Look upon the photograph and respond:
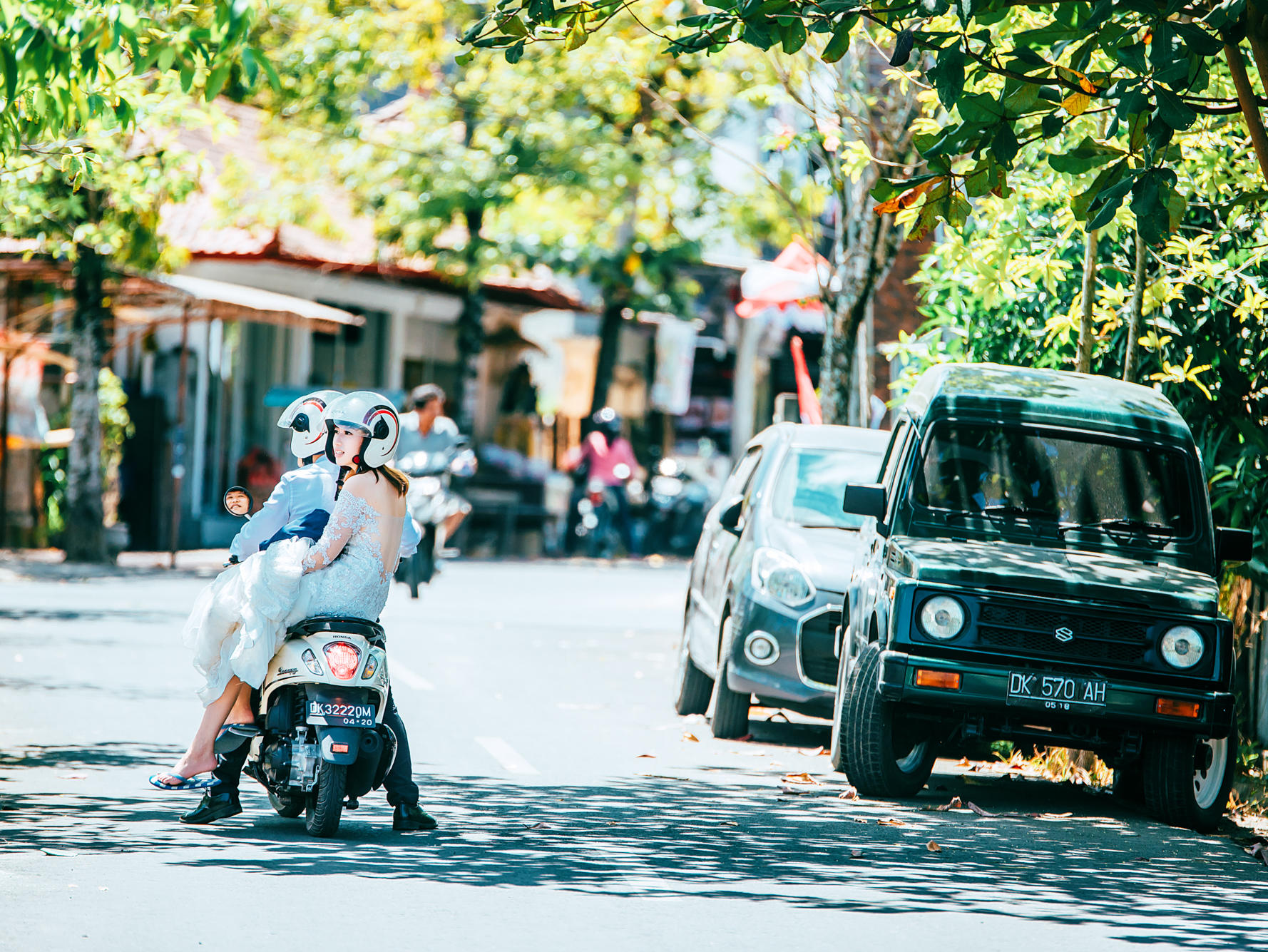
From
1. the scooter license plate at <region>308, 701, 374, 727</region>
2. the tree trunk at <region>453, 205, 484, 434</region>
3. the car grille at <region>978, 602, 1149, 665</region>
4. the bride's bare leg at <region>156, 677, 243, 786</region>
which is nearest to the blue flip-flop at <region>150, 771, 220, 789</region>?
the bride's bare leg at <region>156, 677, 243, 786</region>

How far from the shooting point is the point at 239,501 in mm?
7824

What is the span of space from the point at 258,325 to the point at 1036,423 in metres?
21.5

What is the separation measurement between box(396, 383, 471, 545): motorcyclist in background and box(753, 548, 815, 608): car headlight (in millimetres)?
8316

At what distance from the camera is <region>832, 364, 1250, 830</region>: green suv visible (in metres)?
8.86

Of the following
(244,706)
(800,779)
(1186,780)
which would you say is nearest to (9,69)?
(244,706)

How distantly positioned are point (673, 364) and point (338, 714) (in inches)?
1156

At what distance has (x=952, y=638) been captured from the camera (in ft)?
29.3

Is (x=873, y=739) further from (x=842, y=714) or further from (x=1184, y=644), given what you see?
(x=1184, y=644)

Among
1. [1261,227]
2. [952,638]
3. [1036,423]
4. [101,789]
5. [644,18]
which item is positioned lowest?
[101,789]

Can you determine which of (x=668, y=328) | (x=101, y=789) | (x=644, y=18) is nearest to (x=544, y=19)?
(x=101, y=789)

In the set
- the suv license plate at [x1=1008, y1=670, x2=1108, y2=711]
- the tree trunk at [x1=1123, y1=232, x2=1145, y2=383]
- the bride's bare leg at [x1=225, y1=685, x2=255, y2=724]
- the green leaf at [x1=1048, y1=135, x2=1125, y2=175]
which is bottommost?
the bride's bare leg at [x1=225, y1=685, x2=255, y2=724]

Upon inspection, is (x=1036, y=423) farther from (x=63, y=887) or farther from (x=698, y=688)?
(x=63, y=887)

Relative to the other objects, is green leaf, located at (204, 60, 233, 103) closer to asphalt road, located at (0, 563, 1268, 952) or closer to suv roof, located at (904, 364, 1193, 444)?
asphalt road, located at (0, 563, 1268, 952)

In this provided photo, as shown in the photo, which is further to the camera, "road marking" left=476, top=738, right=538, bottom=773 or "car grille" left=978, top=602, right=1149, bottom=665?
"road marking" left=476, top=738, right=538, bottom=773
